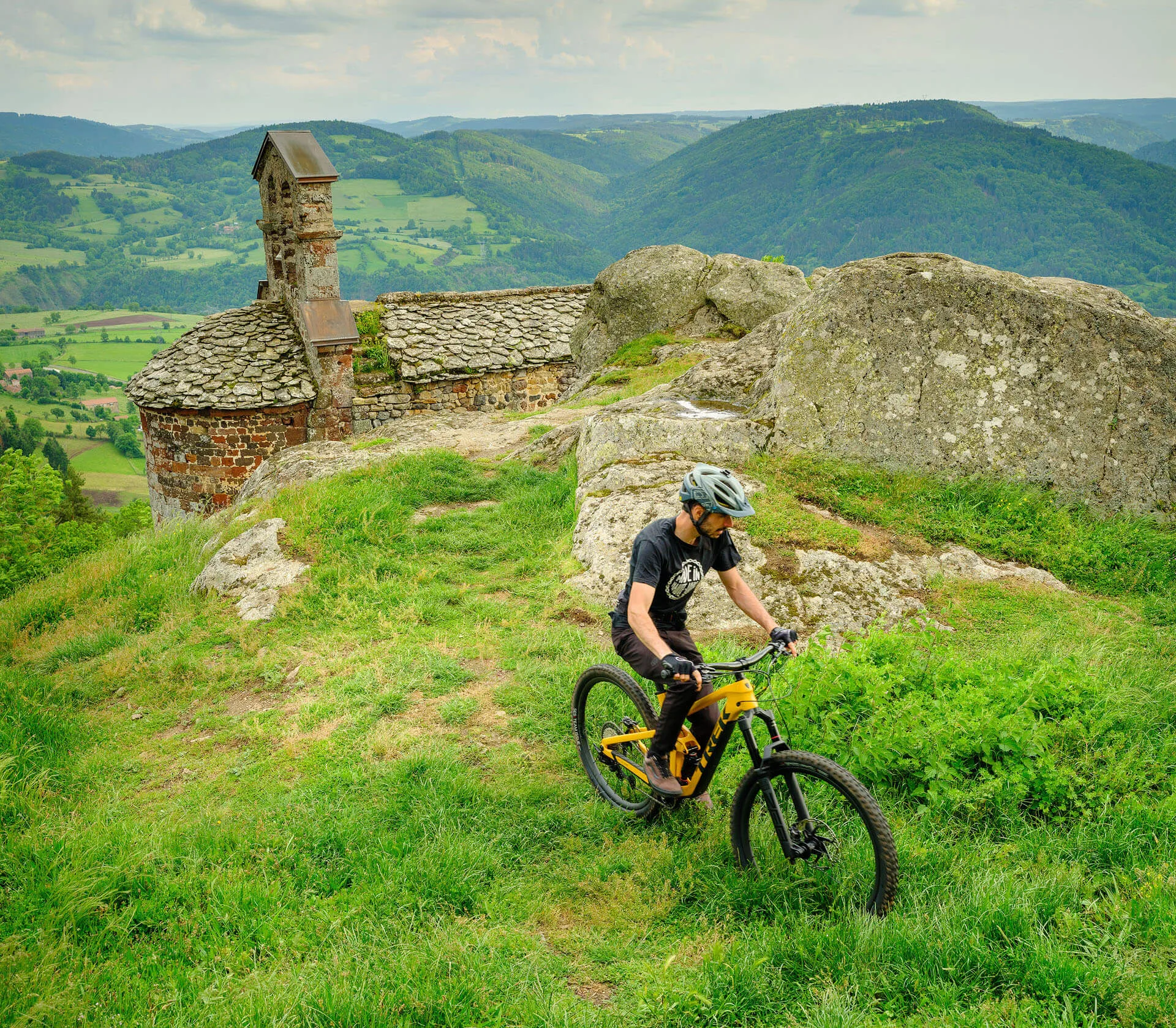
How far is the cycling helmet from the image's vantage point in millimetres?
4320

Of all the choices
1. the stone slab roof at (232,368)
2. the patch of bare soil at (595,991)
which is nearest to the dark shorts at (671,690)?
the patch of bare soil at (595,991)

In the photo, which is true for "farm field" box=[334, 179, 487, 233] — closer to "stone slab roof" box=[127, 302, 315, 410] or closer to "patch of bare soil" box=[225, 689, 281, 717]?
"stone slab roof" box=[127, 302, 315, 410]

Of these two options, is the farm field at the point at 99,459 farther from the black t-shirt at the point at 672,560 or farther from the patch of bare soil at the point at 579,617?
the black t-shirt at the point at 672,560

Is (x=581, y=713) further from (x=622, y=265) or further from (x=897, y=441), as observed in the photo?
(x=622, y=265)

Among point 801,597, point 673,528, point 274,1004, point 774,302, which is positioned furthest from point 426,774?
point 774,302

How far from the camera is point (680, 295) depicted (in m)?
19.3

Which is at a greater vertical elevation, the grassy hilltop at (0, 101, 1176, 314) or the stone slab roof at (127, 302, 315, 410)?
the grassy hilltop at (0, 101, 1176, 314)

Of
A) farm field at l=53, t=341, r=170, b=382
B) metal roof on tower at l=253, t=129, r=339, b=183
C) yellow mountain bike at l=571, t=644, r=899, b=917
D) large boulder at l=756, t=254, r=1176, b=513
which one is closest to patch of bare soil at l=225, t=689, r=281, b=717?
yellow mountain bike at l=571, t=644, r=899, b=917

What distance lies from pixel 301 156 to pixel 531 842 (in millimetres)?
19393

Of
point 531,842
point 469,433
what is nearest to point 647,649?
point 531,842

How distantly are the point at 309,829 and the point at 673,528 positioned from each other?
284cm

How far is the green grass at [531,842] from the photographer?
3480 millimetres

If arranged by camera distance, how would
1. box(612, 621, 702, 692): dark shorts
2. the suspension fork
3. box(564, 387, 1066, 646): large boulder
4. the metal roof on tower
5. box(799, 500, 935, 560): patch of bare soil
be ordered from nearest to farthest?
the suspension fork, box(612, 621, 702, 692): dark shorts, box(564, 387, 1066, 646): large boulder, box(799, 500, 935, 560): patch of bare soil, the metal roof on tower

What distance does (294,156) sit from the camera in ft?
63.7
